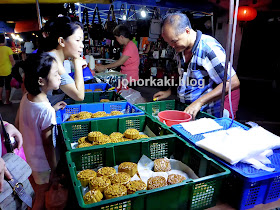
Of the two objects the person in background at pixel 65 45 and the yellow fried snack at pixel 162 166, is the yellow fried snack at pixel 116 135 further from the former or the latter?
the person in background at pixel 65 45

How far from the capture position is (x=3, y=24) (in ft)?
39.4

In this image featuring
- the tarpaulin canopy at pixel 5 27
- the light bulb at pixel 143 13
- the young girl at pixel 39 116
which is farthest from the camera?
the tarpaulin canopy at pixel 5 27

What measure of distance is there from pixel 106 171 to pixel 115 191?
0.23 m

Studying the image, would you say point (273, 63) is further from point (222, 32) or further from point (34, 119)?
point (34, 119)

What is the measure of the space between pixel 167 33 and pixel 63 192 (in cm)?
181

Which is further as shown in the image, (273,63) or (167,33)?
(273,63)

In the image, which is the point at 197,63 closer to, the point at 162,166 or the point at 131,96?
the point at 162,166

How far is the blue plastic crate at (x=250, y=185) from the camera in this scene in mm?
1042

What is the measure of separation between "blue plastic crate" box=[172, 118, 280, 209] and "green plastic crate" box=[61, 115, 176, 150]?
2.21ft

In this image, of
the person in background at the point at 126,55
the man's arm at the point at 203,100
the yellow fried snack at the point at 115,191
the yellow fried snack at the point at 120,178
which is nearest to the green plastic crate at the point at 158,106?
the man's arm at the point at 203,100

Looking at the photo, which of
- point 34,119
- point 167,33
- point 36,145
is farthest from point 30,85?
point 167,33

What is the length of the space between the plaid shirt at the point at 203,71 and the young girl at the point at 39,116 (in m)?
1.47

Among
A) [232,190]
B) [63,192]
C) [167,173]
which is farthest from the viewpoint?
[63,192]

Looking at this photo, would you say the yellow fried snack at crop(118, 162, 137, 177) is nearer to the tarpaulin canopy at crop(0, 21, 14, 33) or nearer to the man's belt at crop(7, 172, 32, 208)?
the man's belt at crop(7, 172, 32, 208)
